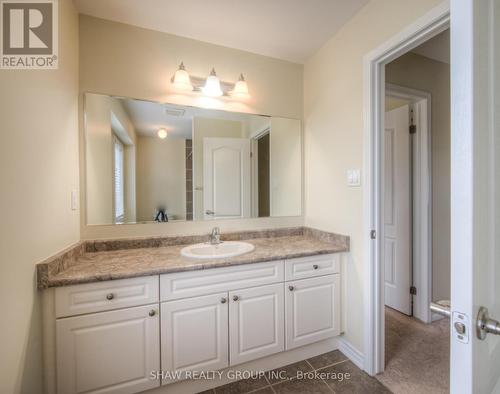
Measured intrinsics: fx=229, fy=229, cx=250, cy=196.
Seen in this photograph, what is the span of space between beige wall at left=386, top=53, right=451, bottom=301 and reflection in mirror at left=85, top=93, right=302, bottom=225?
1.19m

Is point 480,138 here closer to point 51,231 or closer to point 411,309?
point 51,231

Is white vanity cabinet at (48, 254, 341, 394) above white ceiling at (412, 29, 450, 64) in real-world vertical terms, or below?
below

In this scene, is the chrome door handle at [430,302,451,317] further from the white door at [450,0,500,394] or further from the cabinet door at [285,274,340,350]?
the cabinet door at [285,274,340,350]

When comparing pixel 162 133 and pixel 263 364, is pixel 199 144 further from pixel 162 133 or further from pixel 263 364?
pixel 263 364

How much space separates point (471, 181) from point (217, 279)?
1236 millimetres

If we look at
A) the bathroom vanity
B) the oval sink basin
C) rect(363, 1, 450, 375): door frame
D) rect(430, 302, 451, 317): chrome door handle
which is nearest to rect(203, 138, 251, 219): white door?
the oval sink basin

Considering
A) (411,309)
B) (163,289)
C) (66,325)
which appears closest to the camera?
(66,325)

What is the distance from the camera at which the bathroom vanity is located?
44.7 inches

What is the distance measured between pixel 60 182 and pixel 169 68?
113 centimetres

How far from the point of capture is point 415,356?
1.67 metres

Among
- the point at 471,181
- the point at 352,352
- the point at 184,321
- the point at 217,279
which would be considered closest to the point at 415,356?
the point at 352,352

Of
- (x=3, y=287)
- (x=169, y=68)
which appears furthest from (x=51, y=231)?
(x=169, y=68)

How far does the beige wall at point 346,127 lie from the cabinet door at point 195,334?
937 millimetres

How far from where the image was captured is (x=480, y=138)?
1.60 ft
